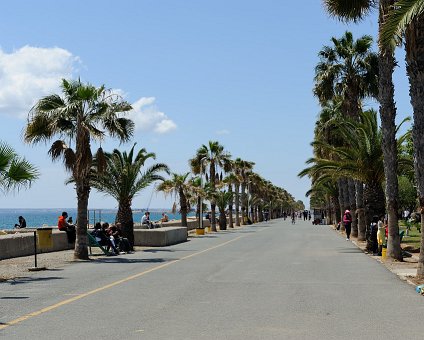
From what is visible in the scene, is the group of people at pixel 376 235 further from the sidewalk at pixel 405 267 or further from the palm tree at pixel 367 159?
the palm tree at pixel 367 159

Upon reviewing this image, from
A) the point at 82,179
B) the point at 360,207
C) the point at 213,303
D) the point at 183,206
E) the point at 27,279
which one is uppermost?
the point at 82,179

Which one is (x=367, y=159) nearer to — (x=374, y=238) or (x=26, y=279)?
(x=374, y=238)

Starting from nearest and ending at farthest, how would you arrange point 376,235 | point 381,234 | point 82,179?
point 381,234 → point 82,179 → point 376,235

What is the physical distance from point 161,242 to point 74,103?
1187 centimetres

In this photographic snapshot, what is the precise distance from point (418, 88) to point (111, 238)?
15.1 m

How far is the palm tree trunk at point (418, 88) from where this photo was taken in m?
15.1

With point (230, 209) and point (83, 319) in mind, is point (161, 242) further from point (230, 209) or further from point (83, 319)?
point (230, 209)

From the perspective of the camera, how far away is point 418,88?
609 inches

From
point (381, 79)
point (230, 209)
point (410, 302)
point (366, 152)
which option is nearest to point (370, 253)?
point (366, 152)

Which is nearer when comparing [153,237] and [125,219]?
[125,219]

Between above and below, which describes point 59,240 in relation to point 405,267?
above

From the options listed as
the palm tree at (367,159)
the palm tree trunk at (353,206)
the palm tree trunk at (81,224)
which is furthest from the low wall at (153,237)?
the palm tree trunk at (353,206)


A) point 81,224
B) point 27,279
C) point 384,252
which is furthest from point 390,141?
point 27,279

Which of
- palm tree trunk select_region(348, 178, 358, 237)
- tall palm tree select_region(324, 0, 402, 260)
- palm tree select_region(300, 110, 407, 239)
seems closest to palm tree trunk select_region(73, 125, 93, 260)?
tall palm tree select_region(324, 0, 402, 260)
